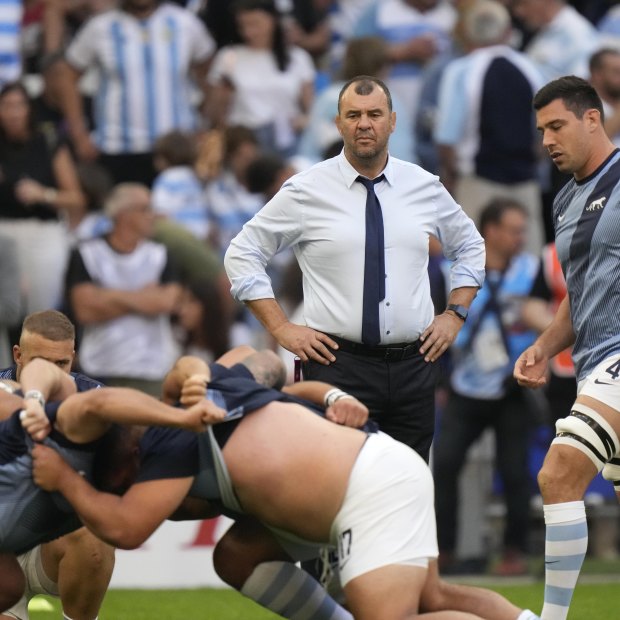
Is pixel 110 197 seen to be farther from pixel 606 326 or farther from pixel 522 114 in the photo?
pixel 606 326

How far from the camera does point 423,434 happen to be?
757 centimetres

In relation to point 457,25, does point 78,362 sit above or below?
below

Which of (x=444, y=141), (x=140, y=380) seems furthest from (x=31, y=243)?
(x=444, y=141)

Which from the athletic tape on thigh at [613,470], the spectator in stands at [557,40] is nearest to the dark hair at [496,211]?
the spectator in stands at [557,40]

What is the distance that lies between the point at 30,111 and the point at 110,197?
2.88 feet

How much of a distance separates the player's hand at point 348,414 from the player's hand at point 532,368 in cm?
124

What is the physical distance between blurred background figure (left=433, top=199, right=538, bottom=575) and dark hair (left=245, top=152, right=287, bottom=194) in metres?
1.85

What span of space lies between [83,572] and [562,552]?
2.08 m

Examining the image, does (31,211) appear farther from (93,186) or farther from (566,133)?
(566,133)

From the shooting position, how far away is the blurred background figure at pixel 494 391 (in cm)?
1074

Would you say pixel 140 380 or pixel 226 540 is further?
pixel 140 380

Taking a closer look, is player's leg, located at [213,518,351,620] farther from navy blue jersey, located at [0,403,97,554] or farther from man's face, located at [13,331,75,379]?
man's face, located at [13,331,75,379]

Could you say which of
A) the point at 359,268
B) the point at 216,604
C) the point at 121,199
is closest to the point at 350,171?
the point at 359,268

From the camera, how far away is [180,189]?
12.4m
